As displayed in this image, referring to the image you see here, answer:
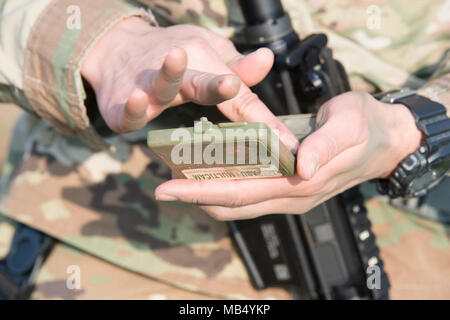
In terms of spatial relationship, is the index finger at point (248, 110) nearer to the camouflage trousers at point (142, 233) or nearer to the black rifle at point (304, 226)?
the black rifle at point (304, 226)

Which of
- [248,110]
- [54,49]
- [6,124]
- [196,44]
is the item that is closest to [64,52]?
[54,49]

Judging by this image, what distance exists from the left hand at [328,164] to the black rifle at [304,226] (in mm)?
116

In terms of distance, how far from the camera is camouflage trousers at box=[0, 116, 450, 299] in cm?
117

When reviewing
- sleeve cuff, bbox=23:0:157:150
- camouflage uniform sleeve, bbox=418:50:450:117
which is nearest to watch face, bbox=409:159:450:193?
camouflage uniform sleeve, bbox=418:50:450:117

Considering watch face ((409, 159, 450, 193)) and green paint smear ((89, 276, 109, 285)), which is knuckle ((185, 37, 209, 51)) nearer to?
watch face ((409, 159, 450, 193))

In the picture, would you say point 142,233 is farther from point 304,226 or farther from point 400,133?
point 400,133

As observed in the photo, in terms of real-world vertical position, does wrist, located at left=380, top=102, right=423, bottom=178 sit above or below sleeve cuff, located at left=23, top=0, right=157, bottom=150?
below

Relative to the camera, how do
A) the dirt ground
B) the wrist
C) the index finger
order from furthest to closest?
1. the dirt ground
2. the wrist
3. the index finger

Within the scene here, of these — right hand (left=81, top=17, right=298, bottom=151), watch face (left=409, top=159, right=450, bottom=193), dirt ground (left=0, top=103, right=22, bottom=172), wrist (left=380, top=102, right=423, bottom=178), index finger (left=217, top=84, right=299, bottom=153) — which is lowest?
dirt ground (left=0, top=103, right=22, bottom=172)

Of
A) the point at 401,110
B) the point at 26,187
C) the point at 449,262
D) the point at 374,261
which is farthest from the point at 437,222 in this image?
the point at 26,187

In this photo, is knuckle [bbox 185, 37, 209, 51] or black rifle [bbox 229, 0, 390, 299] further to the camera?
black rifle [bbox 229, 0, 390, 299]

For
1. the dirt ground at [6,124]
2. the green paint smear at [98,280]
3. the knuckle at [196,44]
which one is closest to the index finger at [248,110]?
the knuckle at [196,44]

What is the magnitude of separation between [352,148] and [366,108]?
0.08m

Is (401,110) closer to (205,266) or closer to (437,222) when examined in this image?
(437,222)
